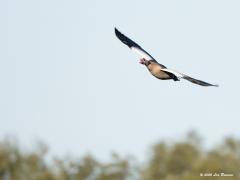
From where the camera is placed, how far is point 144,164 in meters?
59.0

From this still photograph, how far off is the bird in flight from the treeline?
71.2ft

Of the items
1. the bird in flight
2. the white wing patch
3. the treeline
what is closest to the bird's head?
the bird in flight

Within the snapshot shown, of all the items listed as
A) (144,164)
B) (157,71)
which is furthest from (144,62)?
(144,164)

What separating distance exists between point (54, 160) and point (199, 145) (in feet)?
28.4

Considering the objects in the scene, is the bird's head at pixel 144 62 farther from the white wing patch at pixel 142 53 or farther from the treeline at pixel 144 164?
the treeline at pixel 144 164

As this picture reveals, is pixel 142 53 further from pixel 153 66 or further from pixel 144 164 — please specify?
pixel 144 164

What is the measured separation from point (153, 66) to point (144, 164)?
30.3 meters

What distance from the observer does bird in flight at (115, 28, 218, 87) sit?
90.4ft

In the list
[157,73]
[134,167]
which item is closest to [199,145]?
[134,167]

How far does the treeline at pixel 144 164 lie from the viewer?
55.2 metres

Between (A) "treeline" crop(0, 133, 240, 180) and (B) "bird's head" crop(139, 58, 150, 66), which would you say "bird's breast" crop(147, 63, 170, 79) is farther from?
(A) "treeline" crop(0, 133, 240, 180)

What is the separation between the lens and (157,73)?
2867 cm

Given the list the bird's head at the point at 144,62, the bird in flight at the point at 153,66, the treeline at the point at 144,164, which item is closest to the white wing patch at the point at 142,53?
the bird in flight at the point at 153,66

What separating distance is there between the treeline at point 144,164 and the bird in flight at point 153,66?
21.7 meters
